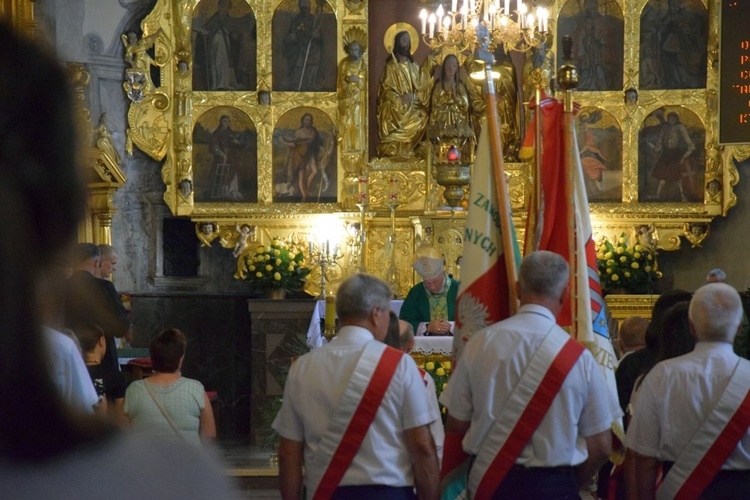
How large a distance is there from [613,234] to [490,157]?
847 cm

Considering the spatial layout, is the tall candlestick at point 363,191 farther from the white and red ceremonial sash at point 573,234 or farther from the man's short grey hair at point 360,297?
the man's short grey hair at point 360,297

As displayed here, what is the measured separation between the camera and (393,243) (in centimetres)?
1345

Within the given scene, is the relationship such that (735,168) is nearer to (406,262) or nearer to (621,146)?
(621,146)

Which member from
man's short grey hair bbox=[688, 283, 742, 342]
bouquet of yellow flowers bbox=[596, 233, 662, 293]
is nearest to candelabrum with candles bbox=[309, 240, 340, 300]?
bouquet of yellow flowers bbox=[596, 233, 662, 293]

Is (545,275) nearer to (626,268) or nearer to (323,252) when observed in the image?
(626,268)

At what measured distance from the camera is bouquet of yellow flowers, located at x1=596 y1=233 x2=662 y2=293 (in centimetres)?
1329

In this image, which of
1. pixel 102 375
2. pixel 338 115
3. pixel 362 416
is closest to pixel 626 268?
pixel 338 115

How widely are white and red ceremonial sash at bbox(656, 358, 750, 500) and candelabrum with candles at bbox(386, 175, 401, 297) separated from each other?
859cm

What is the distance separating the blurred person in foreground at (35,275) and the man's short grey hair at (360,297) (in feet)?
12.3

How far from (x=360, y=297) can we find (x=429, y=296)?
532 cm

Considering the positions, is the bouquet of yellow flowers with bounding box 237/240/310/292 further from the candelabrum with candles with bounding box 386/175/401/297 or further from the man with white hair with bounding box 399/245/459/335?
the man with white hair with bounding box 399/245/459/335

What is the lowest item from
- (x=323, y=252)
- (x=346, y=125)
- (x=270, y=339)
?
(x=270, y=339)

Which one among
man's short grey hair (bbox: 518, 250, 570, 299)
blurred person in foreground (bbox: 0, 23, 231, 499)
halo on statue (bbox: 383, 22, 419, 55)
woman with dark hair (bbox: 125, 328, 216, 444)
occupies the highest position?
halo on statue (bbox: 383, 22, 419, 55)

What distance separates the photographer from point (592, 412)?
463 centimetres
